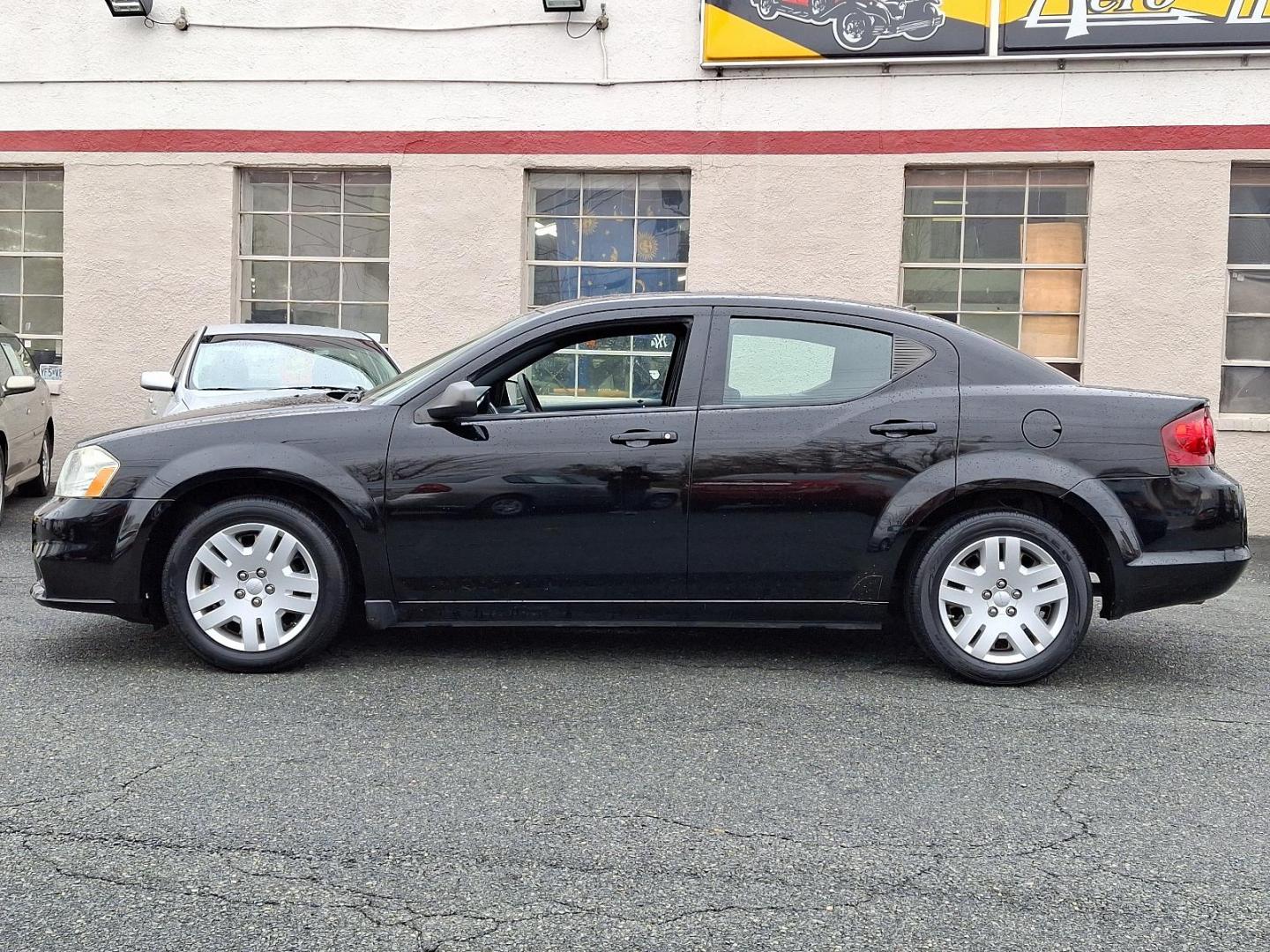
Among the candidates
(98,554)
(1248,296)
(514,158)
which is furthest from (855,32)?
(98,554)

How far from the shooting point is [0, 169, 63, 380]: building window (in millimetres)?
13156

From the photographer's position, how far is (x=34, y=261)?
13258 mm

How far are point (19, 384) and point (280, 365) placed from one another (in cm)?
215

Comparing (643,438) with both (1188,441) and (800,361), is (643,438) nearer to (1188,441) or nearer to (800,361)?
(800,361)

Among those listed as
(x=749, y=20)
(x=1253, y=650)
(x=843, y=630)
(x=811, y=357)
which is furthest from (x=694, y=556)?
(x=749, y=20)

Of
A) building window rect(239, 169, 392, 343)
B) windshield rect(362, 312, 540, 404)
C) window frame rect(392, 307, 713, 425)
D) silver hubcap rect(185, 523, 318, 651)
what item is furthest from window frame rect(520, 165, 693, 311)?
silver hubcap rect(185, 523, 318, 651)

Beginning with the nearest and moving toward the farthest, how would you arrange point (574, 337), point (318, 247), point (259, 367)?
point (574, 337), point (259, 367), point (318, 247)

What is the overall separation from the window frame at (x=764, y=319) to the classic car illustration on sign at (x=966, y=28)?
7236 mm

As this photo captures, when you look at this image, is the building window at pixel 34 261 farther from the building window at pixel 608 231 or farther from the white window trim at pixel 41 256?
the building window at pixel 608 231

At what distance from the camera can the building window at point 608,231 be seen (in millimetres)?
12484

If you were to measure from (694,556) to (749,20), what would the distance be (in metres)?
8.22

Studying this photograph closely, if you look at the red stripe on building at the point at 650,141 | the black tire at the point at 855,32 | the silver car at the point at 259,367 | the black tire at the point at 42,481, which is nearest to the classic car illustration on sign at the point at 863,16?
the black tire at the point at 855,32

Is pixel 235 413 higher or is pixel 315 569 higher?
A: pixel 235 413

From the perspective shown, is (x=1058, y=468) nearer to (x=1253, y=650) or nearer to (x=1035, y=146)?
(x=1253, y=650)
